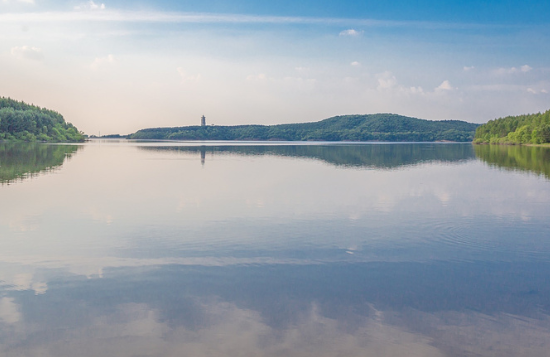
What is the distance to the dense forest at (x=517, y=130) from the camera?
110m

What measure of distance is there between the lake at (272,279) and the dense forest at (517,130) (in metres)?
107

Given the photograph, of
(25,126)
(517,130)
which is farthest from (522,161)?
(25,126)

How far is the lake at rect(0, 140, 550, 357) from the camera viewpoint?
6348 millimetres

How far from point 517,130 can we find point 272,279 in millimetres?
139796

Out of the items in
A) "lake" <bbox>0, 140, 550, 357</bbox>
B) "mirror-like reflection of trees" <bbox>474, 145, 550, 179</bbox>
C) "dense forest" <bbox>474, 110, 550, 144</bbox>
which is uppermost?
"dense forest" <bbox>474, 110, 550, 144</bbox>

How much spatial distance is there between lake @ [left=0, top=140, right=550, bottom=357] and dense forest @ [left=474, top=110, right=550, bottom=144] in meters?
107

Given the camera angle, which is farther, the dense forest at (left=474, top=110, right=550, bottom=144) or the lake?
the dense forest at (left=474, top=110, right=550, bottom=144)

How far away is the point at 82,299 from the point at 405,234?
8.73 meters

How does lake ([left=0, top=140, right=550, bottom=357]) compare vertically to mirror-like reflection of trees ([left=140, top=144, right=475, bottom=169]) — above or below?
Answer: below

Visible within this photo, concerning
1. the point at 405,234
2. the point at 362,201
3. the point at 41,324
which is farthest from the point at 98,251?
the point at 362,201

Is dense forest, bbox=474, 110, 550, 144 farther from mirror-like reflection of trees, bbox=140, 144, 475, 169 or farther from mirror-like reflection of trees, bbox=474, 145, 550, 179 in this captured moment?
mirror-like reflection of trees, bbox=474, 145, 550, 179

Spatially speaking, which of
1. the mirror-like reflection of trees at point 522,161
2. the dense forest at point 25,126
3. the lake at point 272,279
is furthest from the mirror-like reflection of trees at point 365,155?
the dense forest at point 25,126

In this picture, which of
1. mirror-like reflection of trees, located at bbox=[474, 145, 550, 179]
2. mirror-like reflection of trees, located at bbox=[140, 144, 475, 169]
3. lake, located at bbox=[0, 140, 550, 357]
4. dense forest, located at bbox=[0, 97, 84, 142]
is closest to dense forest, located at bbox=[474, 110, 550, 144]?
mirror-like reflection of trees, located at bbox=[140, 144, 475, 169]

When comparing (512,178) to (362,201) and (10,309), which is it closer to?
(362,201)
